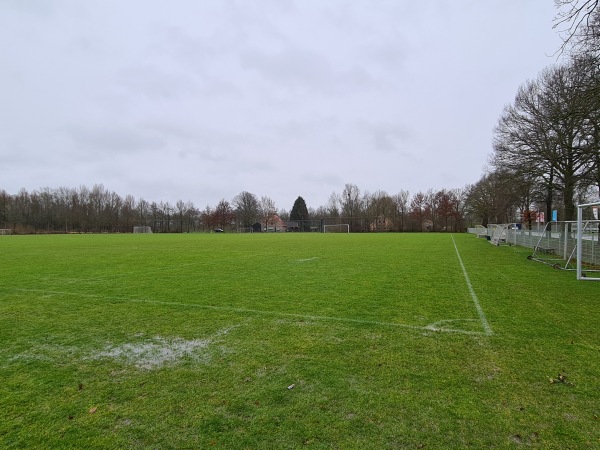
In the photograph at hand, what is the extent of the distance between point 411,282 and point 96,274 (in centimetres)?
987

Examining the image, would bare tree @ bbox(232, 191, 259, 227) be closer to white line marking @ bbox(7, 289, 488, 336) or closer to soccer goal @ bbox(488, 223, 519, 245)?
soccer goal @ bbox(488, 223, 519, 245)

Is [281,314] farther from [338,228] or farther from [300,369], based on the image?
[338,228]

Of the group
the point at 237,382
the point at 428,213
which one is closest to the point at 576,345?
the point at 237,382

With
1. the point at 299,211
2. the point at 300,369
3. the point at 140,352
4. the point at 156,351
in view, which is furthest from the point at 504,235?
the point at 299,211

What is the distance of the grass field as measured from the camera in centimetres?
291

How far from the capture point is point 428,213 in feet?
280

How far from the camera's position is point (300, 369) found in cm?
414

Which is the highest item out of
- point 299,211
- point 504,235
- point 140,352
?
point 299,211

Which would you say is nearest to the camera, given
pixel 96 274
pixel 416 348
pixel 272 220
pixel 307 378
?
pixel 307 378

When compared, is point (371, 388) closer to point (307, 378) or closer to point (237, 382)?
point (307, 378)

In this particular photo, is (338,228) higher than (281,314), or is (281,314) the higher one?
(338,228)

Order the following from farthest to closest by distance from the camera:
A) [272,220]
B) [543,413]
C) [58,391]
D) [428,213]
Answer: [272,220] → [428,213] → [58,391] → [543,413]

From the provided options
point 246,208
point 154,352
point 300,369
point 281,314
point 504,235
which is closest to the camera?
point 300,369

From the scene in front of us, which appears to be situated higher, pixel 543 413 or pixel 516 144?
pixel 516 144
